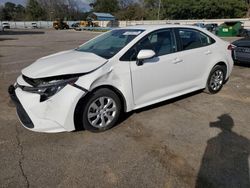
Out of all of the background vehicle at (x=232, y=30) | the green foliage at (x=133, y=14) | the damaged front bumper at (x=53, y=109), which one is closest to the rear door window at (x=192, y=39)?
the damaged front bumper at (x=53, y=109)

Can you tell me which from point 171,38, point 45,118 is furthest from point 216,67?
point 45,118

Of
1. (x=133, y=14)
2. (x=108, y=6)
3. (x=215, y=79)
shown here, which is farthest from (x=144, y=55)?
(x=108, y=6)

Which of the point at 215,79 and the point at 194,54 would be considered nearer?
the point at 194,54

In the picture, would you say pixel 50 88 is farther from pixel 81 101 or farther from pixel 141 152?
pixel 141 152

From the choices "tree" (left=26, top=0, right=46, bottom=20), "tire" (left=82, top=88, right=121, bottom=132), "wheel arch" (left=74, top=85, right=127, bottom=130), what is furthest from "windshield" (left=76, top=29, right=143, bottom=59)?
"tree" (left=26, top=0, right=46, bottom=20)

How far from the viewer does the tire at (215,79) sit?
5.60m

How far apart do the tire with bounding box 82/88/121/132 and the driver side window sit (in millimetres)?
648

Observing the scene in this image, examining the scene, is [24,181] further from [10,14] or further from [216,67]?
[10,14]

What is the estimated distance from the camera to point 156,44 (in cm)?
451

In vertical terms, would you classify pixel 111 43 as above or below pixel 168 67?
above

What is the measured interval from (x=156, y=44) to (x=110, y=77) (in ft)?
3.85

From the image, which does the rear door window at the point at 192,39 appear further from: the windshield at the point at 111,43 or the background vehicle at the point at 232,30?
the background vehicle at the point at 232,30

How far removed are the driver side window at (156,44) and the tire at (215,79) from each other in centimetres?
141

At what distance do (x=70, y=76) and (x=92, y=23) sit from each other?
5961cm
